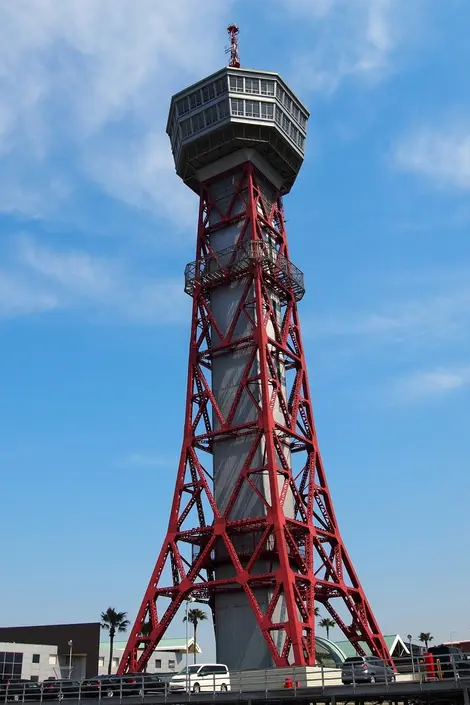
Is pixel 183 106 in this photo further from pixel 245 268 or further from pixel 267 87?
pixel 245 268

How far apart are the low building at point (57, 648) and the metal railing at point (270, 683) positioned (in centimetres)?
3090

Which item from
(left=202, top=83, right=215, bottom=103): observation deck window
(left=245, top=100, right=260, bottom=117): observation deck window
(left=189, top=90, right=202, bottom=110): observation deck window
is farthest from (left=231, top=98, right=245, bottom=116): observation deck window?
(left=189, top=90, right=202, bottom=110): observation deck window

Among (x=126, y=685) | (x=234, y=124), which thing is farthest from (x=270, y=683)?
(x=234, y=124)

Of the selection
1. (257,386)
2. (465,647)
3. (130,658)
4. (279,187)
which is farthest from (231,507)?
(279,187)

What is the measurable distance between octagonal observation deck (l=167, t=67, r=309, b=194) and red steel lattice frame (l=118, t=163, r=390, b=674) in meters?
2.42

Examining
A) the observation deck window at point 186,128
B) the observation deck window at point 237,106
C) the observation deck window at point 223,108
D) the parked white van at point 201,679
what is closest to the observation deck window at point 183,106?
the observation deck window at point 186,128

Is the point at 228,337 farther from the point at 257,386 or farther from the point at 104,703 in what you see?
the point at 104,703

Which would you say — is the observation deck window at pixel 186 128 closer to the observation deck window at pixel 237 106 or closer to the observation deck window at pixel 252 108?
the observation deck window at pixel 237 106

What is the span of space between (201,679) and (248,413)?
808 inches

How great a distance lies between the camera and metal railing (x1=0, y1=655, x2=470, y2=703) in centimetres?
3097

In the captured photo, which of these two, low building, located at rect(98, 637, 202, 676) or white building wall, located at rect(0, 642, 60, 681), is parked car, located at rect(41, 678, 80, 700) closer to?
white building wall, located at rect(0, 642, 60, 681)

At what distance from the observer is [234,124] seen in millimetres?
58625

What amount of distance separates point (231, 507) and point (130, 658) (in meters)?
12.6

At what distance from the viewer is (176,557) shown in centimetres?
5134
